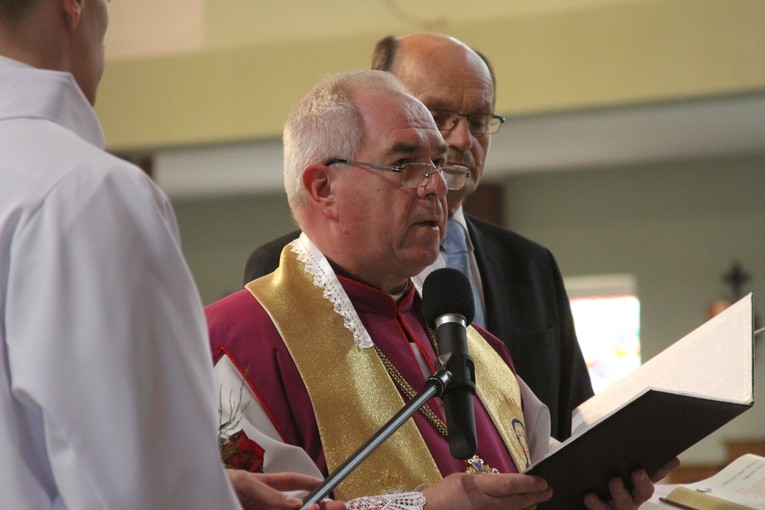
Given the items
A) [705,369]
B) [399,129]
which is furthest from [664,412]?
[399,129]

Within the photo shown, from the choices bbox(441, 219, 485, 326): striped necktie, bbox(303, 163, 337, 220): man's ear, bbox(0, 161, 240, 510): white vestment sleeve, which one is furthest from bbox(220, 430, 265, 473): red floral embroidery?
bbox(441, 219, 485, 326): striped necktie

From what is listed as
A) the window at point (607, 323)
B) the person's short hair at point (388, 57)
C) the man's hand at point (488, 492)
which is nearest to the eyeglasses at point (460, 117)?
the person's short hair at point (388, 57)

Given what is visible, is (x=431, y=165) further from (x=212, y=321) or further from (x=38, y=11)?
(x=38, y=11)

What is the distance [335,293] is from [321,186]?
0.84 feet

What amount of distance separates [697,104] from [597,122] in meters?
0.96

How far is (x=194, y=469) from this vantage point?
1.35 m

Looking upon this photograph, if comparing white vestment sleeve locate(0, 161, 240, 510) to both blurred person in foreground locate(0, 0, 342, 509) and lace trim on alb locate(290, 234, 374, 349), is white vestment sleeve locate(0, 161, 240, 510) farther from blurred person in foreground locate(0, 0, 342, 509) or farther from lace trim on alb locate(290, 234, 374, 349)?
lace trim on alb locate(290, 234, 374, 349)

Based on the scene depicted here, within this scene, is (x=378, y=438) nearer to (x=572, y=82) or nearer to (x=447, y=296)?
(x=447, y=296)

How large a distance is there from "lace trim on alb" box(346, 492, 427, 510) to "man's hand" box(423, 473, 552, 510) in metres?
0.02

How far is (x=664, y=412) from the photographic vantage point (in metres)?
2.14

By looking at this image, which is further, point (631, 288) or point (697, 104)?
point (631, 288)

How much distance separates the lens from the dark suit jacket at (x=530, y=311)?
10.8 feet

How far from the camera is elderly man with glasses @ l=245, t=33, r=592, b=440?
3305 millimetres

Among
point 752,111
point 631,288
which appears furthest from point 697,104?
point 631,288
